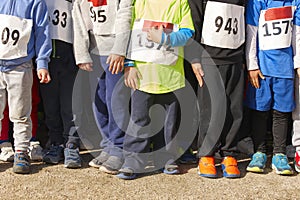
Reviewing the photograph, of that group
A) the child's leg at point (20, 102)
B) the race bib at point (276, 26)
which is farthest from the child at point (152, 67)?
the child's leg at point (20, 102)

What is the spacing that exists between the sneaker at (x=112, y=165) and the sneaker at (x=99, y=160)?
62 mm

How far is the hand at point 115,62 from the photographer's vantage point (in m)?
3.61

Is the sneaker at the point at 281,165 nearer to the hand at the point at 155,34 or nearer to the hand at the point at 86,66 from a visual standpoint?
the hand at the point at 155,34

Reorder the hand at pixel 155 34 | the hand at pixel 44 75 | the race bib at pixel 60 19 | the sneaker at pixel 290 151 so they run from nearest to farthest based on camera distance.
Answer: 1. the hand at pixel 155 34
2. the hand at pixel 44 75
3. the race bib at pixel 60 19
4. the sneaker at pixel 290 151

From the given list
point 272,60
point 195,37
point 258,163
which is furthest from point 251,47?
point 258,163

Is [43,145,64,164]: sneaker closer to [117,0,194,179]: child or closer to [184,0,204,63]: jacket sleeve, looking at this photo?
[117,0,194,179]: child

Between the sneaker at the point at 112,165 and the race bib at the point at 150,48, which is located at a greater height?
the race bib at the point at 150,48

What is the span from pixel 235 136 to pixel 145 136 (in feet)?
2.17

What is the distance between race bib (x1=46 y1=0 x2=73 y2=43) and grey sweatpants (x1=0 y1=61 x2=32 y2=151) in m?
0.31

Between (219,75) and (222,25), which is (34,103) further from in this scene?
(222,25)

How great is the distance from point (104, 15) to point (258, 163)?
156 cm

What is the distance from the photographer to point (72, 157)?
3883 millimetres

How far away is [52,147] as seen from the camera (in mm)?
4039

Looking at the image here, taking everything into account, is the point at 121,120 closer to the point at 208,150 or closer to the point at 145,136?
the point at 145,136
